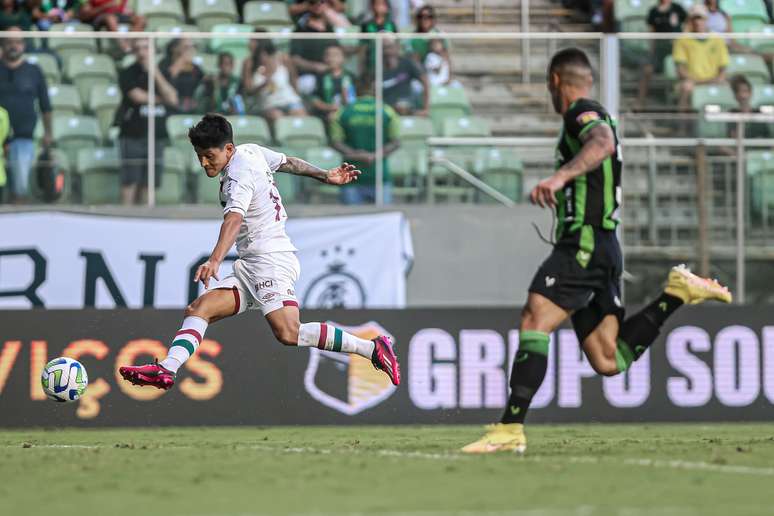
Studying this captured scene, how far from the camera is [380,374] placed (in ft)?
45.4

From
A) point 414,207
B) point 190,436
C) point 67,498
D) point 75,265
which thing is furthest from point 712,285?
point 75,265

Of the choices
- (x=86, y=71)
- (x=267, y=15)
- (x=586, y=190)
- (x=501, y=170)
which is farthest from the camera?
(x=267, y=15)

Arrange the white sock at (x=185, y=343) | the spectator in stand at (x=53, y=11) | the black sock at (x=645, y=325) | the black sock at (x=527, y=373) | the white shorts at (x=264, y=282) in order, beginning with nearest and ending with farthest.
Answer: the black sock at (x=527, y=373) → the black sock at (x=645, y=325) → the white sock at (x=185, y=343) → the white shorts at (x=264, y=282) → the spectator in stand at (x=53, y=11)

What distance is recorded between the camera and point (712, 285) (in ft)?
28.9

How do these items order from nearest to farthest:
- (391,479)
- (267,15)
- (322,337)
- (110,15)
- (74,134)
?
1. (391,479)
2. (322,337)
3. (74,134)
4. (110,15)
5. (267,15)

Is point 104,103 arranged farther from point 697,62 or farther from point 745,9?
point 745,9

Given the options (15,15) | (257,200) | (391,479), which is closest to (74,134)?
(15,15)

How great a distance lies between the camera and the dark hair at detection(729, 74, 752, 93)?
1570 cm

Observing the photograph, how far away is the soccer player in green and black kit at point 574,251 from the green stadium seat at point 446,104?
23.2 ft

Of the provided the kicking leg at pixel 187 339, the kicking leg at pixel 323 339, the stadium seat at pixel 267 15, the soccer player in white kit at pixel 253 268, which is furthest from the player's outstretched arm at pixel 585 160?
the stadium seat at pixel 267 15

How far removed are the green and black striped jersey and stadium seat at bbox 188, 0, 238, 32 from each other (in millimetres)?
9321

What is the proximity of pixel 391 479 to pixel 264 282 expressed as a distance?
9.84 ft

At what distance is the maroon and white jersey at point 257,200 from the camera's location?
31.2 ft

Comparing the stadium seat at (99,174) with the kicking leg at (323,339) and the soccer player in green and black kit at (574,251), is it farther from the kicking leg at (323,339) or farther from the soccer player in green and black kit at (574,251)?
the soccer player in green and black kit at (574,251)
